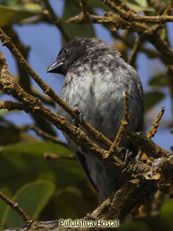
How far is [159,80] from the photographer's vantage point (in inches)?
166

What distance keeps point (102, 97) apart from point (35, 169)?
891 millimetres

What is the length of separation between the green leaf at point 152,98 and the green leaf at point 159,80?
79 millimetres

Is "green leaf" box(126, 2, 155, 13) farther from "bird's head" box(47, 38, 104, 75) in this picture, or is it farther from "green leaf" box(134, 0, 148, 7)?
"bird's head" box(47, 38, 104, 75)

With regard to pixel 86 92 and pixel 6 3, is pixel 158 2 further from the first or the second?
pixel 6 3

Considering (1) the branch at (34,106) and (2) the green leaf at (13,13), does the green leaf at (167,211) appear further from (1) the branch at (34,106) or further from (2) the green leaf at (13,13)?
(2) the green leaf at (13,13)

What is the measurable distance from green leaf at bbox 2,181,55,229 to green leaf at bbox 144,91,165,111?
1495mm

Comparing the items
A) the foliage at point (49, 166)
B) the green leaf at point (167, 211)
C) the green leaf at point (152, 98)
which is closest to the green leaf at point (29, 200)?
the foliage at point (49, 166)

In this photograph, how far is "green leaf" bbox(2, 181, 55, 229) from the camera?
2902 millimetres

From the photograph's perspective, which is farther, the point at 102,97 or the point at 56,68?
the point at 56,68

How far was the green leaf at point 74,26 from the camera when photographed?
3.66 metres

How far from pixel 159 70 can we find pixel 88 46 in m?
0.74

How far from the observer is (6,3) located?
11.6 feet

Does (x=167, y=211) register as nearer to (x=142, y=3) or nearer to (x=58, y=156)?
(x=58, y=156)

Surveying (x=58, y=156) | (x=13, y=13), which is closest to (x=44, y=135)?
(x=58, y=156)
